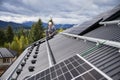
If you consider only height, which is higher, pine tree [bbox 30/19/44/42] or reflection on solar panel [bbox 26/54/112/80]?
reflection on solar panel [bbox 26/54/112/80]

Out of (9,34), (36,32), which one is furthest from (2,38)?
(36,32)

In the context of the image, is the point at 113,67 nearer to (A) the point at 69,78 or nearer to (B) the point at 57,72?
(A) the point at 69,78

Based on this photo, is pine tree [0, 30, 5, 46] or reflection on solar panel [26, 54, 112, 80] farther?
pine tree [0, 30, 5, 46]

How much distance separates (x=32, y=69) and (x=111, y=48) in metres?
5.11

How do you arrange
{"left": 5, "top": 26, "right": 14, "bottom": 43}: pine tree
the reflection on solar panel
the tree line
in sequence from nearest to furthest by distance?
the reflection on solar panel → the tree line → {"left": 5, "top": 26, "right": 14, "bottom": 43}: pine tree

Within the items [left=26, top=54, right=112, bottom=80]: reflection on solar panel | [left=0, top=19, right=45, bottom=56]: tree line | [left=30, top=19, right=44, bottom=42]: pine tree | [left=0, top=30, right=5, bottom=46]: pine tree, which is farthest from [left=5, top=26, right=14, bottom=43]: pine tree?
[left=26, top=54, right=112, bottom=80]: reflection on solar panel

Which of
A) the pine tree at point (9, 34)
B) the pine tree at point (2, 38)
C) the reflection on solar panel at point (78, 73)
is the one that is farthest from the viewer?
the pine tree at point (9, 34)

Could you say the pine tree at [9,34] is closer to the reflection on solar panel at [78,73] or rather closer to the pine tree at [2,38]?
the pine tree at [2,38]

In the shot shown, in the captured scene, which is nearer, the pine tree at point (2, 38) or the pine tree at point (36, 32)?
the pine tree at point (36, 32)

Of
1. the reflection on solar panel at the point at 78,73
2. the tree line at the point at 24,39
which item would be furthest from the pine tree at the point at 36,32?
Result: the reflection on solar panel at the point at 78,73

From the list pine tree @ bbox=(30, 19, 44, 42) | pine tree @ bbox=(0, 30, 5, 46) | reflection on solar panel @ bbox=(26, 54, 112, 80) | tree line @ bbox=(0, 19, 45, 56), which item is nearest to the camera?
reflection on solar panel @ bbox=(26, 54, 112, 80)

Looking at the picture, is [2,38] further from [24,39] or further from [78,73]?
[78,73]

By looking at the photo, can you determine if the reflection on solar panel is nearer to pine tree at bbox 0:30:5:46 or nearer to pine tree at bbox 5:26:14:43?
pine tree at bbox 0:30:5:46

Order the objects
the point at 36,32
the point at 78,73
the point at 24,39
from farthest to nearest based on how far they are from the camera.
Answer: the point at 24,39
the point at 36,32
the point at 78,73
